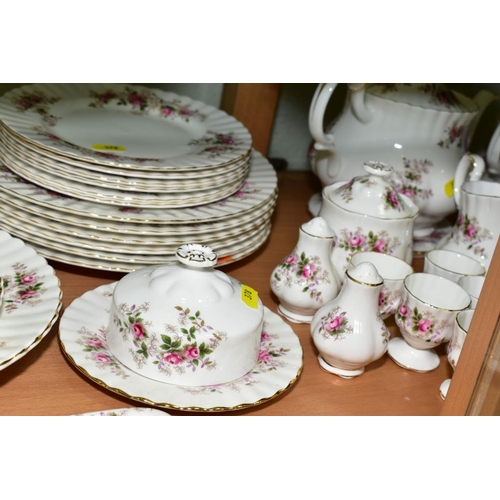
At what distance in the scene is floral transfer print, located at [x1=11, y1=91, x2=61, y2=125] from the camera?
0.90 metres

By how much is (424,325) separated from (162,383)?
29 centimetres

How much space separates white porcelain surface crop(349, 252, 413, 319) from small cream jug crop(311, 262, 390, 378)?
0.06 meters

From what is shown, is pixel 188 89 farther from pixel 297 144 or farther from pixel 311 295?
pixel 311 295

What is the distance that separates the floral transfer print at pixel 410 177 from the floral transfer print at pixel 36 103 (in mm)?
470

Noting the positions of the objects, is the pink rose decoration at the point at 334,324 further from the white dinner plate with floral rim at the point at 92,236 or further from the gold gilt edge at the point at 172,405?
the white dinner plate with floral rim at the point at 92,236

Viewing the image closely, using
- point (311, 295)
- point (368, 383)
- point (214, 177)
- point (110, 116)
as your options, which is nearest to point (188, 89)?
point (110, 116)

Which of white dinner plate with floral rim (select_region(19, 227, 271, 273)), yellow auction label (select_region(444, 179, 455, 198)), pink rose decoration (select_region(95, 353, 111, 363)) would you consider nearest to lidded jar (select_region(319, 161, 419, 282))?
yellow auction label (select_region(444, 179, 455, 198))

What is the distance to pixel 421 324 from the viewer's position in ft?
2.46

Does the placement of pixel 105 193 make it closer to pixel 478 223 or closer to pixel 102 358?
pixel 102 358

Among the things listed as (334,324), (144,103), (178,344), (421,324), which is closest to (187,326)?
(178,344)

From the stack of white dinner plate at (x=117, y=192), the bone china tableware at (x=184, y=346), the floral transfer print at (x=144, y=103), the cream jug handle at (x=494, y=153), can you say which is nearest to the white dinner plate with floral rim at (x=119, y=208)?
the stack of white dinner plate at (x=117, y=192)

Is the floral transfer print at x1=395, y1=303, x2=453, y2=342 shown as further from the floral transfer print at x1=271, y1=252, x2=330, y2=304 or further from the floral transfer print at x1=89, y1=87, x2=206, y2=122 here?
the floral transfer print at x1=89, y1=87, x2=206, y2=122

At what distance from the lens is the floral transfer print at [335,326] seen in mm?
717

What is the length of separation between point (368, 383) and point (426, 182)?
332mm
